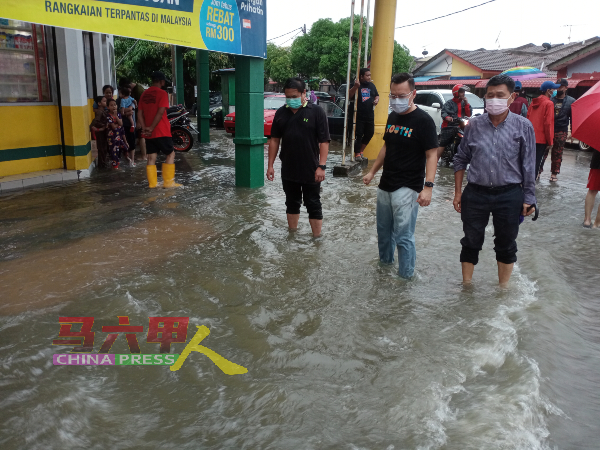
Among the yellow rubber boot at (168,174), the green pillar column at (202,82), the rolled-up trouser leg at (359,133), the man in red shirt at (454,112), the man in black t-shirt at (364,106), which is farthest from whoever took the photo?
the green pillar column at (202,82)

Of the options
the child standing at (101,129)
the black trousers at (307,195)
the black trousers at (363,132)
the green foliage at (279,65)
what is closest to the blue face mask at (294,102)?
the black trousers at (307,195)

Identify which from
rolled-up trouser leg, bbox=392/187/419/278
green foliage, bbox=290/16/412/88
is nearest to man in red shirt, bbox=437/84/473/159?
rolled-up trouser leg, bbox=392/187/419/278

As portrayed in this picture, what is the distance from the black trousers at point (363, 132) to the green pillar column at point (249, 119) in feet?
9.74

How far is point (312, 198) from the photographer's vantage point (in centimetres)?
572

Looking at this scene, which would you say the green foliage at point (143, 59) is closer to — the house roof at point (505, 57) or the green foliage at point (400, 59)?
the green foliage at point (400, 59)

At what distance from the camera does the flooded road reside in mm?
2654

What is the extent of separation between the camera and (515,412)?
277cm

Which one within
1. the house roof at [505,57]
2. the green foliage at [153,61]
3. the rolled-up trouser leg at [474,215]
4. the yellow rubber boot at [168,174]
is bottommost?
the yellow rubber boot at [168,174]

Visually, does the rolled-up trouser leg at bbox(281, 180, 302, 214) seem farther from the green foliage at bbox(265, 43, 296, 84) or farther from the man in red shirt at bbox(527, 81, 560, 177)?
the green foliage at bbox(265, 43, 296, 84)

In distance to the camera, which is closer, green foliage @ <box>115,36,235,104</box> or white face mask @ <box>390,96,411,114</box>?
white face mask @ <box>390,96,411,114</box>

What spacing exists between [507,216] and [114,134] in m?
8.02

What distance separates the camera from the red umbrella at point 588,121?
5.14 meters

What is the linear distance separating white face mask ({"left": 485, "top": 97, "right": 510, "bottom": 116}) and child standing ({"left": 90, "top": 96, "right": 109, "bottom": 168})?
25.1ft

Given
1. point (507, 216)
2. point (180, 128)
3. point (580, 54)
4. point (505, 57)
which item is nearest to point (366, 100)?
point (180, 128)
